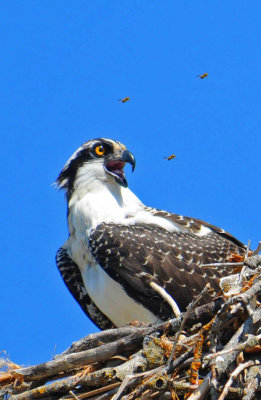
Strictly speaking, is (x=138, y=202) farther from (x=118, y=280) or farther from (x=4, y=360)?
(x=4, y=360)

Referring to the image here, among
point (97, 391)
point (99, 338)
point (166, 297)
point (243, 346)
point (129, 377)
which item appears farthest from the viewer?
point (166, 297)

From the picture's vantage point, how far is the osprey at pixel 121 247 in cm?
973

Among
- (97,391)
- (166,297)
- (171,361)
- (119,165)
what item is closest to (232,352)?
(171,361)

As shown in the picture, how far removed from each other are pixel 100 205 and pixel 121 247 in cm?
92

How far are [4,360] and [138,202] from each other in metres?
3.04

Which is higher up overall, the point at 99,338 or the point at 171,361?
the point at 99,338

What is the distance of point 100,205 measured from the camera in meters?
10.7

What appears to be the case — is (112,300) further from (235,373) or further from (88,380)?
(235,373)

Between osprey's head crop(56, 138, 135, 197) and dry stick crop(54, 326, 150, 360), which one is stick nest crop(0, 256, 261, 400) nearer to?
dry stick crop(54, 326, 150, 360)

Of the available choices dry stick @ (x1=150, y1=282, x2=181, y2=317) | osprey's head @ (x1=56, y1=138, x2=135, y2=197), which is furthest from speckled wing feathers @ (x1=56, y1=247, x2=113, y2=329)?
dry stick @ (x1=150, y1=282, x2=181, y2=317)

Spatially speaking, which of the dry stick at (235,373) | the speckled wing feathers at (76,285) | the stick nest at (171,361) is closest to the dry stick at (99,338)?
the stick nest at (171,361)

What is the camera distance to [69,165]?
11.3 metres

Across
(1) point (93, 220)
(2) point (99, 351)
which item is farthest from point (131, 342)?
(1) point (93, 220)

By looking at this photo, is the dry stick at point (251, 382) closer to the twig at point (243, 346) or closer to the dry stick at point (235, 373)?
the dry stick at point (235, 373)
